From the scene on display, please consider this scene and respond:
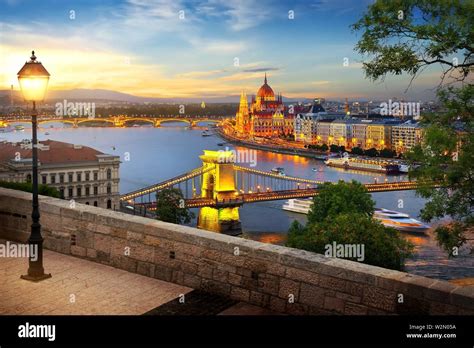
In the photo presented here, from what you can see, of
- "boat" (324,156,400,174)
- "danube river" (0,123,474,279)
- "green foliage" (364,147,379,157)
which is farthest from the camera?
"green foliage" (364,147,379,157)

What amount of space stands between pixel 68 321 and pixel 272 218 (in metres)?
31.9

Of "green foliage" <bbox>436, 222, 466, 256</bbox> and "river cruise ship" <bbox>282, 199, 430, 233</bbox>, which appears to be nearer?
"green foliage" <bbox>436, 222, 466, 256</bbox>

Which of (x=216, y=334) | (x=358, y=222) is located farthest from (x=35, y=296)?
(x=358, y=222)

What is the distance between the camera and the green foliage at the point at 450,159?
4102 millimetres

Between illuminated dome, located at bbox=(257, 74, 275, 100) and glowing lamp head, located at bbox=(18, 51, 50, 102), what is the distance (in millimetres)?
107314

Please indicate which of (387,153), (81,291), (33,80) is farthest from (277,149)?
(81,291)

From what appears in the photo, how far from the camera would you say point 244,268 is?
3.47m

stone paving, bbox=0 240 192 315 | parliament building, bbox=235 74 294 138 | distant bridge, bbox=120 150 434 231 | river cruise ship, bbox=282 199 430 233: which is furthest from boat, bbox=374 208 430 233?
parliament building, bbox=235 74 294 138

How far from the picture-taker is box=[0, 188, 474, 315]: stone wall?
293 cm

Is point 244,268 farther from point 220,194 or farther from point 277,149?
point 277,149

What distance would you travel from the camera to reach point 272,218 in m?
34.9

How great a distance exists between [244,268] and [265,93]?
358ft

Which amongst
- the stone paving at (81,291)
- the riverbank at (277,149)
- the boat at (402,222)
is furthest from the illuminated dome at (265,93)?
the stone paving at (81,291)

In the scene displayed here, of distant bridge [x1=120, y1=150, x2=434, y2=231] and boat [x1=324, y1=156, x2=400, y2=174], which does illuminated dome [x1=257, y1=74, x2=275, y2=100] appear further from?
distant bridge [x1=120, y1=150, x2=434, y2=231]
